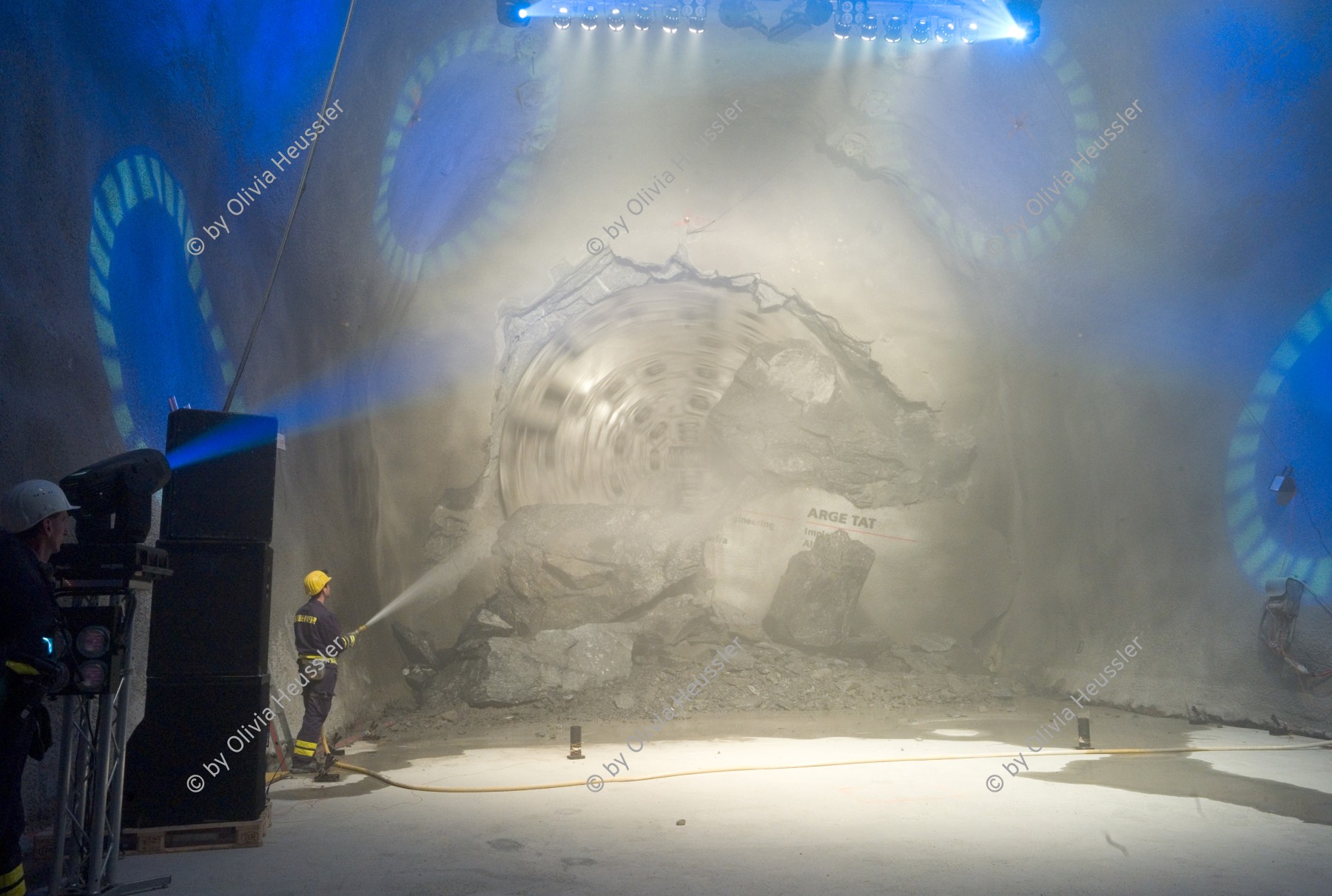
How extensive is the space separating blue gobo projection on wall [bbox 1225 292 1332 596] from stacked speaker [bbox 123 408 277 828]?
28.6 ft

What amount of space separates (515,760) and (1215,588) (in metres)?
7.00

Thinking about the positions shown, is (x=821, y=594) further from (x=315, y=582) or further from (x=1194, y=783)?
(x=315, y=582)

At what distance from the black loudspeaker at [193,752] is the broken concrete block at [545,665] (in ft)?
16.4

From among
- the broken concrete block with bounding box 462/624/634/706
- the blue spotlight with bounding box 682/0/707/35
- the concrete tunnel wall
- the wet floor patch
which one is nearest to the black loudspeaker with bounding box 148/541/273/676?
the concrete tunnel wall

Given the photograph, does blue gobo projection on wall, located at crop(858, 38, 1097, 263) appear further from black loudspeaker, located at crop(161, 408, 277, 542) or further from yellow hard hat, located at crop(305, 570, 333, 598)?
black loudspeaker, located at crop(161, 408, 277, 542)

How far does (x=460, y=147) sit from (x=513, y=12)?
150 centimetres

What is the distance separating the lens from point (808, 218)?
11328 mm

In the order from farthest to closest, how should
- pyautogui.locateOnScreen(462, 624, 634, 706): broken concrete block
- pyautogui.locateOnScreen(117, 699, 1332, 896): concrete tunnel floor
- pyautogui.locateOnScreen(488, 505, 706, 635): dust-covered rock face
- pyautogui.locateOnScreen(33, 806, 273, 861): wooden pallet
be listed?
pyautogui.locateOnScreen(488, 505, 706, 635): dust-covered rock face, pyautogui.locateOnScreen(462, 624, 634, 706): broken concrete block, pyautogui.locateOnScreen(33, 806, 273, 861): wooden pallet, pyautogui.locateOnScreen(117, 699, 1332, 896): concrete tunnel floor

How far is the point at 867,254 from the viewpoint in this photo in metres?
11.4

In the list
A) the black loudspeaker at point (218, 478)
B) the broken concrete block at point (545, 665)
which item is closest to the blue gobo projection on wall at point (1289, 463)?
the broken concrete block at point (545, 665)

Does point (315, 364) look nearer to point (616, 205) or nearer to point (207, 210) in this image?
point (207, 210)

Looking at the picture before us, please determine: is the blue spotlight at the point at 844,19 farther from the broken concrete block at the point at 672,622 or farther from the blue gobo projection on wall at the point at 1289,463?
the broken concrete block at the point at 672,622

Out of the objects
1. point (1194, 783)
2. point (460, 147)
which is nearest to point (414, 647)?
point (460, 147)

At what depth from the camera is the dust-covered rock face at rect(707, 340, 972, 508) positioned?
1181cm
